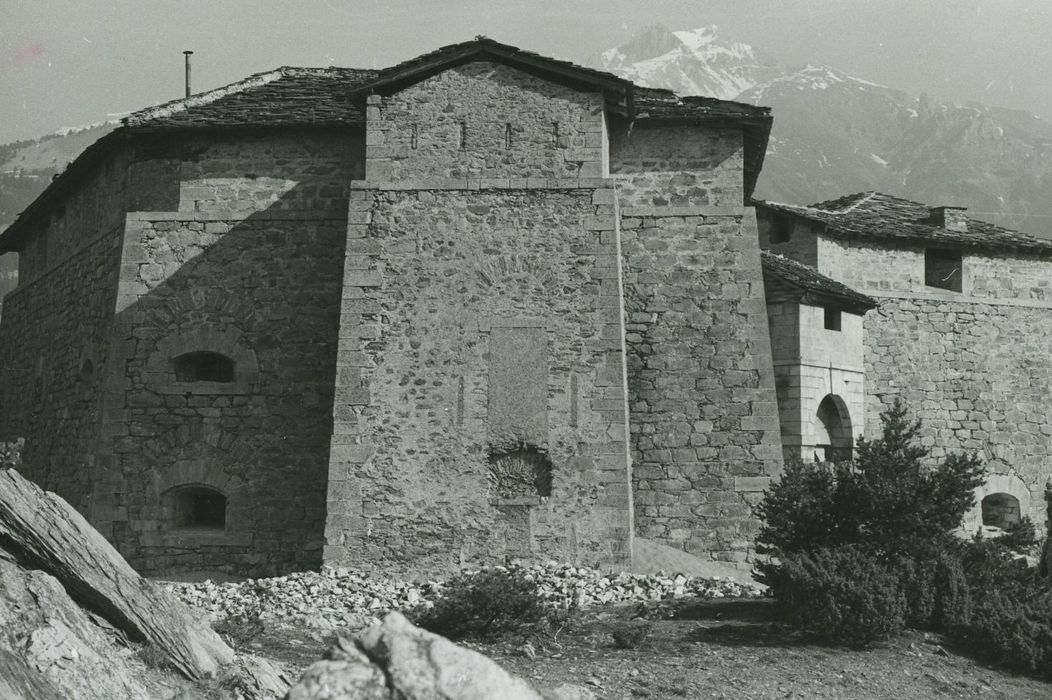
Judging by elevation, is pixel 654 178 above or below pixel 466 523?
above

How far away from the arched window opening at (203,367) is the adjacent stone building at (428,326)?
0.13ft

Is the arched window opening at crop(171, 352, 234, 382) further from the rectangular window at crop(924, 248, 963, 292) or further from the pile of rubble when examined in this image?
the rectangular window at crop(924, 248, 963, 292)

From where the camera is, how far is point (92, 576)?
874 centimetres

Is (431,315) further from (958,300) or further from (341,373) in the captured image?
(958,300)

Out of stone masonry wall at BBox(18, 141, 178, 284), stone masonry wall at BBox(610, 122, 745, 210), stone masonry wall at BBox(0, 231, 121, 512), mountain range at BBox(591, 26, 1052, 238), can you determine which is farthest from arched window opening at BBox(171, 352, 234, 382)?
mountain range at BBox(591, 26, 1052, 238)

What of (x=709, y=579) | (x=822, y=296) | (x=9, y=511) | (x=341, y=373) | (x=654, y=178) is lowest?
(x=709, y=579)

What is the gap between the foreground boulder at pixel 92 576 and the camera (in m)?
8.59

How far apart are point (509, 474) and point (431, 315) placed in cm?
223

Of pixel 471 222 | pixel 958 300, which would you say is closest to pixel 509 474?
pixel 471 222

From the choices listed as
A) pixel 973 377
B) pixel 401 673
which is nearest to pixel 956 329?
pixel 973 377

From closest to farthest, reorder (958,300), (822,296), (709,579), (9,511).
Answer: (9,511) < (709,579) < (822,296) < (958,300)

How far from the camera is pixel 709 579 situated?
47.3 feet

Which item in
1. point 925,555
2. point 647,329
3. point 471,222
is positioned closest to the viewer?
point 925,555

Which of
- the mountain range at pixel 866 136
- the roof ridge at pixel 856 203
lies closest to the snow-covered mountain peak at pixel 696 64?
the mountain range at pixel 866 136
